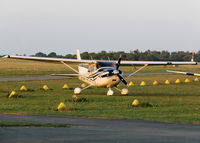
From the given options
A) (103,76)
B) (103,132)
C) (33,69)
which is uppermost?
(103,76)

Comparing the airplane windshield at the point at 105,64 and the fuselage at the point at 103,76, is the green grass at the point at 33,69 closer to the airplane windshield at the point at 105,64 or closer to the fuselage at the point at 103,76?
the fuselage at the point at 103,76

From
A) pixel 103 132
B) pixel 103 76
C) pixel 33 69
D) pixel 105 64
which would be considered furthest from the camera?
pixel 33 69

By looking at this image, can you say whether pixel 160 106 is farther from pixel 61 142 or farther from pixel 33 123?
pixel 61 142

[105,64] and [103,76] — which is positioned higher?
[105,64]

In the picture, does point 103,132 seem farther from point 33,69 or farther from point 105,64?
point 33,69

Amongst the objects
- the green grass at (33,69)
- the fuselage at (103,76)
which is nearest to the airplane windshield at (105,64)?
the fuselage at (103,76)

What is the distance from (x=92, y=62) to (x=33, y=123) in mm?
17223

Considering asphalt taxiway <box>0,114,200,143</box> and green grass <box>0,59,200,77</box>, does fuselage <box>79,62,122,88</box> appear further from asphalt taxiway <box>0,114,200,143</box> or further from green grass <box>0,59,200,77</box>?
green grass <box>0,59,200,77</box>

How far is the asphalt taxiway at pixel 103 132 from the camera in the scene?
41.6 feet

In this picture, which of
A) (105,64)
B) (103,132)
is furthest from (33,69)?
(103,132)

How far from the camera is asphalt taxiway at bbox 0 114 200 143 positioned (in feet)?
41.6

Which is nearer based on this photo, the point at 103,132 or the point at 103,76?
the point at 103,132

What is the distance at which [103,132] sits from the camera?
14266 mm

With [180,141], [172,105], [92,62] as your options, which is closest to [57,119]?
[180,141]
